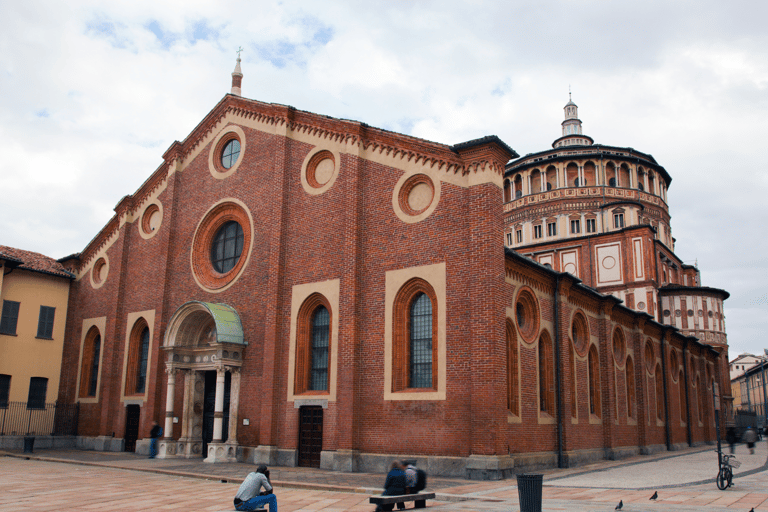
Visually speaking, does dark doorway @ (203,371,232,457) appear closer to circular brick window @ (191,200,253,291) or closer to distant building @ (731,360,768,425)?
circular brick window @ (191,200,253,291)

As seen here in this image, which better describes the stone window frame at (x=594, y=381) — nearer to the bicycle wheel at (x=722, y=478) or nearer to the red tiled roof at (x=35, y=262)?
the bicycle wheel at (x=722, y=478)

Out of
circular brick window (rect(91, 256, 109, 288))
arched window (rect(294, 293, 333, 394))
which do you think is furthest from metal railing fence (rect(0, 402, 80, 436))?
arched window (rect(294, 293, 333, 394))

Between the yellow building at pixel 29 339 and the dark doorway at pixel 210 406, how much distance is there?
9501 mm

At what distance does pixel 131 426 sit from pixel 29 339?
708cm

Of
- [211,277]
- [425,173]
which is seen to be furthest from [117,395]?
[425,173]

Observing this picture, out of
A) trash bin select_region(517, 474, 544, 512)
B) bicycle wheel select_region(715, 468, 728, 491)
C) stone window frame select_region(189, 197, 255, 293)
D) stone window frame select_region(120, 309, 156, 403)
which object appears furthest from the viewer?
stone window frame select_region(120, 309, 156, 403)

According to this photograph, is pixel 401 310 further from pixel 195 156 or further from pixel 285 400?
pixel 195 156

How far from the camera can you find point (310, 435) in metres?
20.6

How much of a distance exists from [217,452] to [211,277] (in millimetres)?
7086

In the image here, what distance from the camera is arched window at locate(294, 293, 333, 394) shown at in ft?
69.9

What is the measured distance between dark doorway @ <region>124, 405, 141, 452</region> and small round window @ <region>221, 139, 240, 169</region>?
35.9 ft

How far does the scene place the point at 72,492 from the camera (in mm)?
14219

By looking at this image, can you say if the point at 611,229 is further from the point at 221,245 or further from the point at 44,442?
the point at 44,442

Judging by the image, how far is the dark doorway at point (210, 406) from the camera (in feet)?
77.2
